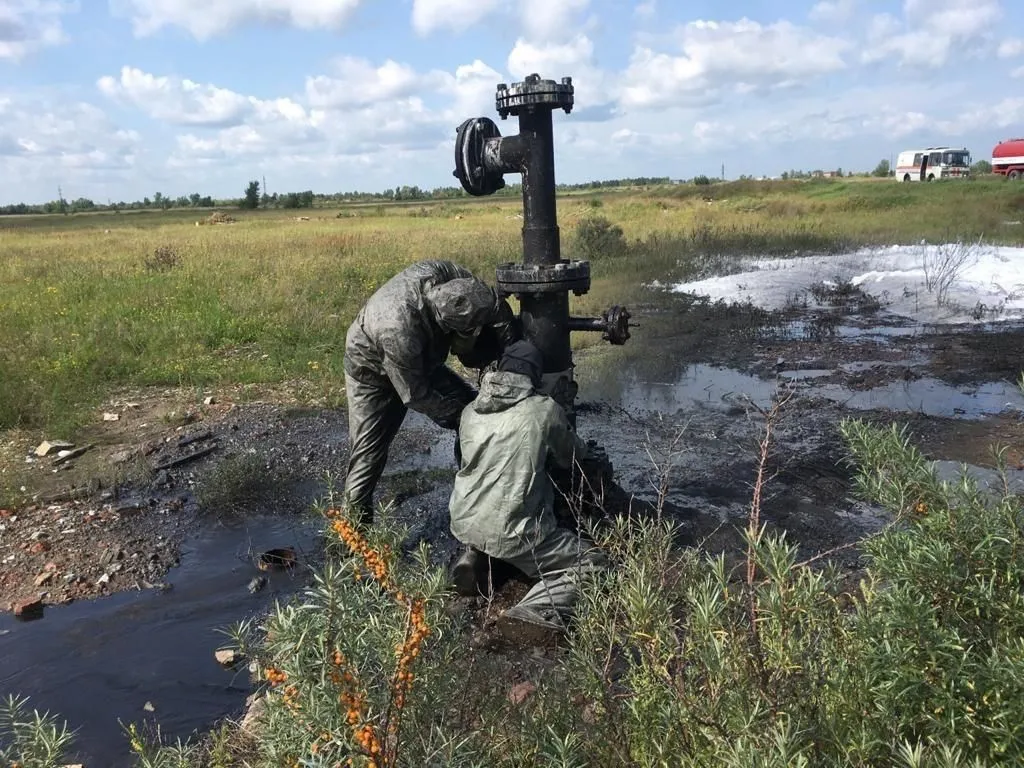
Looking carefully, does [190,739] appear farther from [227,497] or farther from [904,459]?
[904,459]

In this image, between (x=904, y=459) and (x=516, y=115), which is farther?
(x=516, y=115)

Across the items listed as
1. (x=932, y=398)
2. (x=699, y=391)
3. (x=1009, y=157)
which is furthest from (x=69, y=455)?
(x=1009, y=157)

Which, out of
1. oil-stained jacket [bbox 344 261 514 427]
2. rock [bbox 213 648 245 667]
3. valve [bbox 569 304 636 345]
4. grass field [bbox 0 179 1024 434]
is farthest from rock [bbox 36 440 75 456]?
valve [bbox 569 304 636 345]

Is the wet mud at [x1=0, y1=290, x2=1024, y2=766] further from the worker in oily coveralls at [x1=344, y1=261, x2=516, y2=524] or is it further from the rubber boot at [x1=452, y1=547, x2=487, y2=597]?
the rubber boot at [x1=452, y1=547, x2=487, y2=597]

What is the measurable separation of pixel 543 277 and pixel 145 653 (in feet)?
8.74

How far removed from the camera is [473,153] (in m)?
4.25

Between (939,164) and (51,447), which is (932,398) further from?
(939,164)

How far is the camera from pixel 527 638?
3498mm

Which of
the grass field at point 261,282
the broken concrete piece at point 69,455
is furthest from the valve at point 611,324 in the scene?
the broken concrete piece at point 69,455

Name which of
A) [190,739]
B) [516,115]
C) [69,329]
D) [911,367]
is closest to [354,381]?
[516,115]

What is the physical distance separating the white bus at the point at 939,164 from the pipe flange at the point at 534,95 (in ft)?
128

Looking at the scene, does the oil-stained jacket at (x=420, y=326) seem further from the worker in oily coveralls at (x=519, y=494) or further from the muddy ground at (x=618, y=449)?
the muddy ground at (x=618, y=449)

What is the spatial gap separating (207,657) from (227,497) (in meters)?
1.77

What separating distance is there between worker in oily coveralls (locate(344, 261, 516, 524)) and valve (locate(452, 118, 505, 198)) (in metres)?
0.49
